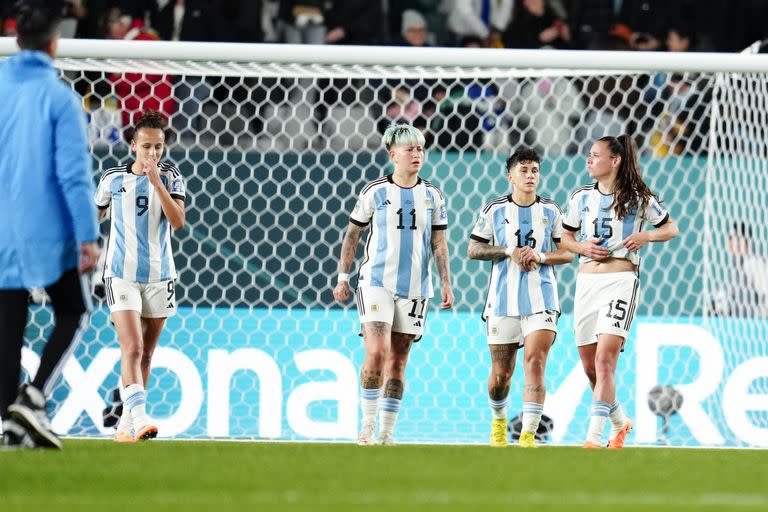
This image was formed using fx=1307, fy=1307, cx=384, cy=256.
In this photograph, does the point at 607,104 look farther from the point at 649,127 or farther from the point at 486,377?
the point at 486,377

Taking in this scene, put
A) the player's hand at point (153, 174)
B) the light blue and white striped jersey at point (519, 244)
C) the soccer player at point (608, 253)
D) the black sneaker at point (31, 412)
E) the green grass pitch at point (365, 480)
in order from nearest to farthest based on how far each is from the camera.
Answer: the green grass pitch at point (365, 480), the black sneaker at point (31, 412), the player's hand at point (153, 174), the soccer player at point (608, 253), the light blue and white striped jersey at point (519, 244)

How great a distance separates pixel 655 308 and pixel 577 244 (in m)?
1.61

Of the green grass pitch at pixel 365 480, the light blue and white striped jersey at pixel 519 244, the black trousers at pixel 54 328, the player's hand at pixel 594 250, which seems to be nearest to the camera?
the green grass pitch at pixel 365 480

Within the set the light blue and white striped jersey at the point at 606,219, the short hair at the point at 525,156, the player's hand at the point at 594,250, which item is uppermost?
the short hair at the point at 525,156

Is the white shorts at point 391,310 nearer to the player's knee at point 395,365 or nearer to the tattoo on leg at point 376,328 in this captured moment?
the tattoo on leg at point 376,328

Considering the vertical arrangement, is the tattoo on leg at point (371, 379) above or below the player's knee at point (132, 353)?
below

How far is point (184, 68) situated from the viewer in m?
8.23

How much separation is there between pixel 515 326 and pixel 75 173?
298 cm

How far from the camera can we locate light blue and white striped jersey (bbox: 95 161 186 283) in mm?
6934

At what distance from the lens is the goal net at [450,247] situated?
8.09m

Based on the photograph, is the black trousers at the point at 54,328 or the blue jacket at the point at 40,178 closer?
the blue jacket at the point at 40,178

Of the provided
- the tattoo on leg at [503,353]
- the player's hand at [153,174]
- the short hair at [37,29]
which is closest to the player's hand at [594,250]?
the tattoo on leg at [503,353]

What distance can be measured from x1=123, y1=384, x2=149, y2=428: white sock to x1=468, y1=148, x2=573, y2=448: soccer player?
1.91m

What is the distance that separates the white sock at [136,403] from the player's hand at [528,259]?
2.16 m
